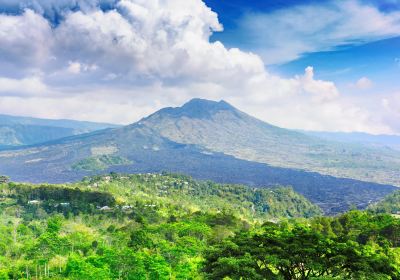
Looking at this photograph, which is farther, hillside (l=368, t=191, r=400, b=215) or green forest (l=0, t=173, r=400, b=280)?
hillside (l=368, t=191, r=400, b=215)

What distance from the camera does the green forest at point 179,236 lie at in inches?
648

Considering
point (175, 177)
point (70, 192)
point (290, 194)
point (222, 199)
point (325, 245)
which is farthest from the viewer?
point (175, 177)

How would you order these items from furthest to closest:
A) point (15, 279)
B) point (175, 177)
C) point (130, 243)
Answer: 1. point (175, 177)
2. point (130, 243)
3. point (15, 279)

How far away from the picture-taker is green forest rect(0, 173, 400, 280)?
16469 millimetres

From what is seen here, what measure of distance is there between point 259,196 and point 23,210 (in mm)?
71179

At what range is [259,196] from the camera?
4973 inches

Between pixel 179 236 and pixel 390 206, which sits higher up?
pixel 179 236

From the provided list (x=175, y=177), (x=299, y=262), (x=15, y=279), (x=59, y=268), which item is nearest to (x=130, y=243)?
(x=59, y=268)

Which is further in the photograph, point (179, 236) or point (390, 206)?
point (390, 206)

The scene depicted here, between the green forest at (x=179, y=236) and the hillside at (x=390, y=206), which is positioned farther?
the hillside at (x=390, y=206)

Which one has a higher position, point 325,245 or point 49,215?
point 325,245

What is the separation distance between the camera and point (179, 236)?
165 ft

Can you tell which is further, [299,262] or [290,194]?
[290,194]

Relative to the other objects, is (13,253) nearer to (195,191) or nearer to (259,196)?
(195,191)
